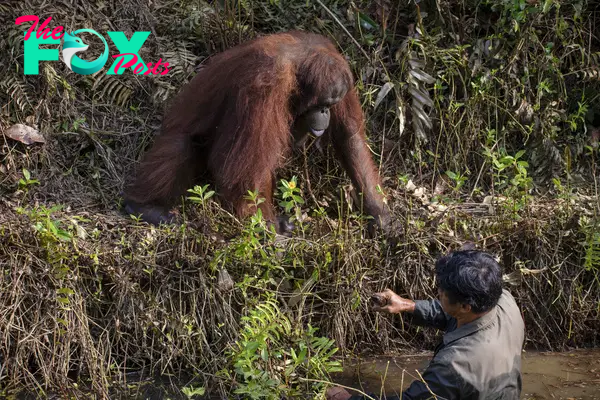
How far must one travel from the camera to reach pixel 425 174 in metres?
5.56

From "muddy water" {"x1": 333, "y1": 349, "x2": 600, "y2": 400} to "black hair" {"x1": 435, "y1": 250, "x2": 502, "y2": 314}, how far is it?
113 centimetres

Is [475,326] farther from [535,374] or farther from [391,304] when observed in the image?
[535,374]

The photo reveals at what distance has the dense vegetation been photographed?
4062 millimetres

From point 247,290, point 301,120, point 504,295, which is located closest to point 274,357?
point 247,290

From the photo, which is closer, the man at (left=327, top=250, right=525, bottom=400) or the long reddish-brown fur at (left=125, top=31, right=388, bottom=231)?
the man at (left=327, top=250, right=525, bottom=400)

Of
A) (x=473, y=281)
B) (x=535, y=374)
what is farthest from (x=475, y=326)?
(x=535, y=374)

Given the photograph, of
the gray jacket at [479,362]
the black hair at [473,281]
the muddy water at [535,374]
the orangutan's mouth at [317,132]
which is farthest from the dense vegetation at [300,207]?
the black hair at [473,281]

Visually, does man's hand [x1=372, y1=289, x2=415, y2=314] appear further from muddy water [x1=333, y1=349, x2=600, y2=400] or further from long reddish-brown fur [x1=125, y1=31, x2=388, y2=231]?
long reddish-brown fur [x1=125, y1=31, x2=388, y2=231]

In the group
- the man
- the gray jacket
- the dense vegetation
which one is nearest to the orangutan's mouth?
the dense vegetation

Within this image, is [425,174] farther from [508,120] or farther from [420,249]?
[420,249]

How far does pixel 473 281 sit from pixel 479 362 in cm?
30

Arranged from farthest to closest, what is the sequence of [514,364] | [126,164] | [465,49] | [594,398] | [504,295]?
[465,49] → [126,164] → [594,398] → [504,295] → [514,364]

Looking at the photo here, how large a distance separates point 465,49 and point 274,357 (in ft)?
9.87

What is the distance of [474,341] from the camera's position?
3080mm
